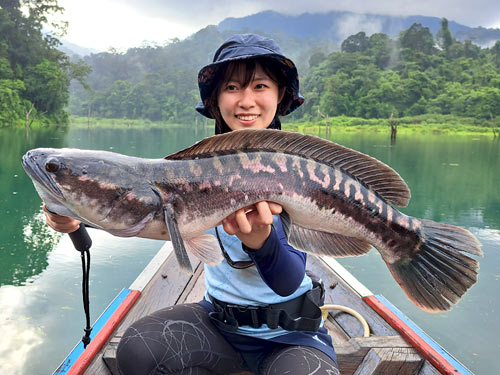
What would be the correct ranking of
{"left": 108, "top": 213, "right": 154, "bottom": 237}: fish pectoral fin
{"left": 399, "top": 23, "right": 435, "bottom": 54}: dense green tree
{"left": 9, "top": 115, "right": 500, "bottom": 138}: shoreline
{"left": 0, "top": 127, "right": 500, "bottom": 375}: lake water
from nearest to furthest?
{"left": 108, "top": 213, "right": 154, "bottom": 237}: fish pectoral fin, {"left": 0, "top": 127, "right": 500, "bottom": 375}: lake water, {"left": 9, "top": 115, "right": 500, "bottom": 138}: shoreline, {"left": 399, "top": 23, "right": 435, "bottom": 54}: dense green tree

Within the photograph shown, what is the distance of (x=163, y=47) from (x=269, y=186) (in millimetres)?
159207

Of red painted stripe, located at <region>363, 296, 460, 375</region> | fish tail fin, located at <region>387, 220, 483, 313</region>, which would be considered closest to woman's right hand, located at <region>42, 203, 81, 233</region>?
fish tail fin, located at <region>387, 220, 483, 313</region>

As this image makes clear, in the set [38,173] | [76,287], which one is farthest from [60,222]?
[76,287]

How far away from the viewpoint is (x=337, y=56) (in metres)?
70.2

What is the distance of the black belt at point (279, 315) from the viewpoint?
Answer: 2.15m

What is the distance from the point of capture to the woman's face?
246 centimetres

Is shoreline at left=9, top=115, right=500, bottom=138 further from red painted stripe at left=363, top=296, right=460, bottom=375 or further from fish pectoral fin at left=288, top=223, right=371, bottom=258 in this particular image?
fish pectoral fin at left=288, top=223, right=371, bottom=258

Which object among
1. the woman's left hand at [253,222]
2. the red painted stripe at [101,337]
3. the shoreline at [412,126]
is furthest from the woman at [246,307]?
the shoreline at [412,126]

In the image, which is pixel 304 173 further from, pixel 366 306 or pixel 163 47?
pixel 163 47

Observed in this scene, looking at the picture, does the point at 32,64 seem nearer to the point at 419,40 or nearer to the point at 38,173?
the point at 38,173

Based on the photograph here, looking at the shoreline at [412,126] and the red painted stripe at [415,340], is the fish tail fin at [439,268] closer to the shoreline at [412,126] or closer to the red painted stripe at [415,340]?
the red painted stripe at [415,340]

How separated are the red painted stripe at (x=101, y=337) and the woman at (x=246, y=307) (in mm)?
485

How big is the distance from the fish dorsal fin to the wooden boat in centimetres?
130

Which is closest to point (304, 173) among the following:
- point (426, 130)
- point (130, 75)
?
point (426, 130)
